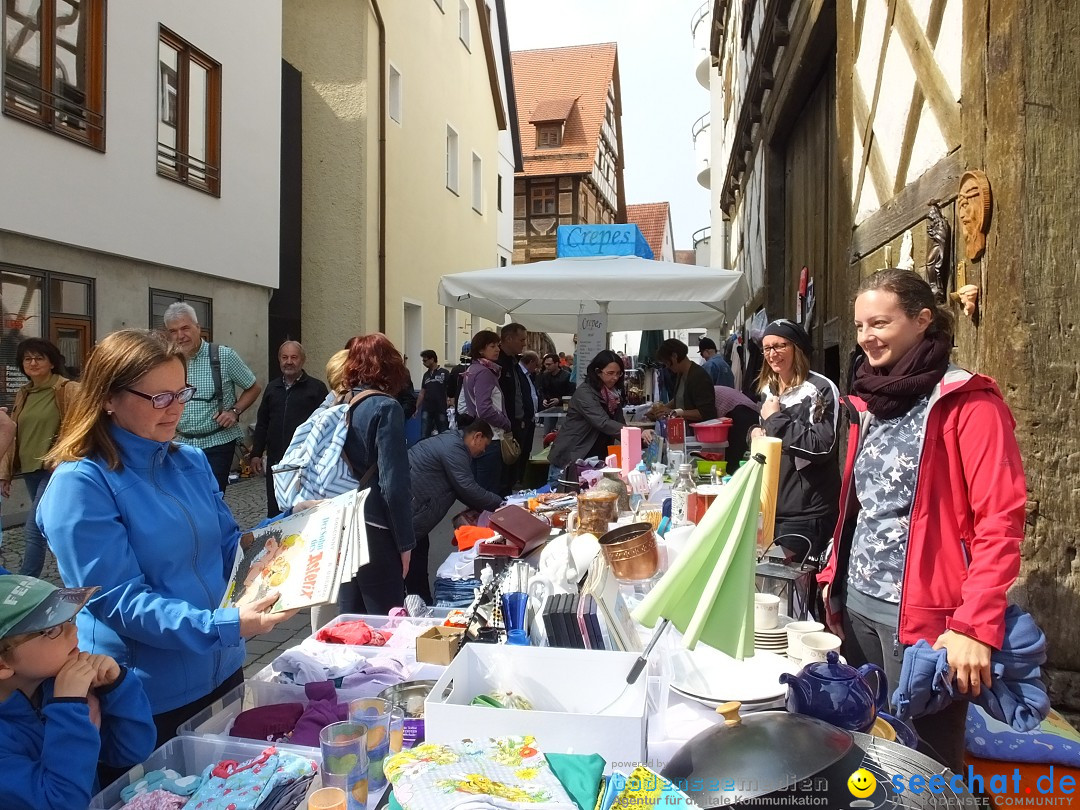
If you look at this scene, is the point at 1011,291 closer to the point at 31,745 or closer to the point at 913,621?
the point at 913,621

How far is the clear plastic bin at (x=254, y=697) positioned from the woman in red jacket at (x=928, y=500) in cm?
141

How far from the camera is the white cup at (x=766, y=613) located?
2.29 meters

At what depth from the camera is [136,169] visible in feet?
30.0

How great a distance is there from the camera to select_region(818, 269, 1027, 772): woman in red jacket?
7.08 ft

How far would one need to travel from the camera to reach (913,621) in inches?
93.3

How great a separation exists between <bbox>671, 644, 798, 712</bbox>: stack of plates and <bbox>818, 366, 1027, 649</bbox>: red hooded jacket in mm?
519

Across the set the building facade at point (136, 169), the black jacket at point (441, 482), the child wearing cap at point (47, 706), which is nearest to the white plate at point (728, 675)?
the child wearing cap at point (47, 706)

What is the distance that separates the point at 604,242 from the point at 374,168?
18.4 ft

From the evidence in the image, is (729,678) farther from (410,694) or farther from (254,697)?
(254,697)

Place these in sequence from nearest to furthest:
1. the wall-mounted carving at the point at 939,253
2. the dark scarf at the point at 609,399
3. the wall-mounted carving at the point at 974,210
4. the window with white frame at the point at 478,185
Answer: the wall-mounted carving at the point at 974,210 → the wall-mounted carving at the point at 939,253 → the dark scarf at the point at 609,399 → the window with white frame at the point at 478,185

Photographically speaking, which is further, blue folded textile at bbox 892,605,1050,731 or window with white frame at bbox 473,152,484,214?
window with white frame at bbox 473,152,484,214

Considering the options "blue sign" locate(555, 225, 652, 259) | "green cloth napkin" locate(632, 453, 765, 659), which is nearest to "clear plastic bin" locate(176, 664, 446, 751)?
"green cloth napkin" locate(632, 453, 765, 659)

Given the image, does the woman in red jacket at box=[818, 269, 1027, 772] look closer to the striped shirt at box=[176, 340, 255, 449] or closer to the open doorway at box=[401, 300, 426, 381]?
the striped shirt at box=[176, 340, 255, 449]

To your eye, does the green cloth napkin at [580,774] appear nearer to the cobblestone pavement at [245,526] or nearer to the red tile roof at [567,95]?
the cobblestone pavement at [245,526]
